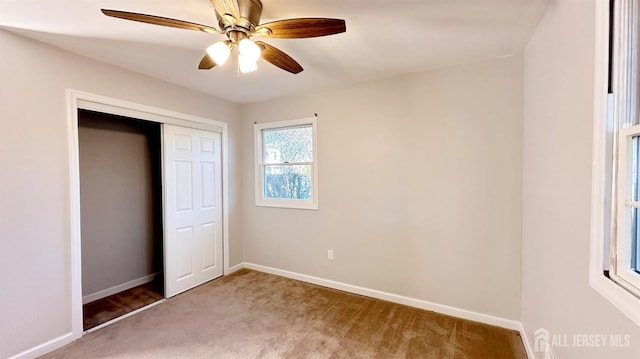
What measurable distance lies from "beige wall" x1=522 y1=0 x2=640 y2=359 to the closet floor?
11.4ft

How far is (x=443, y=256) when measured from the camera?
8.30ft

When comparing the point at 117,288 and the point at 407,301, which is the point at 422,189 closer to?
the point at 407,301

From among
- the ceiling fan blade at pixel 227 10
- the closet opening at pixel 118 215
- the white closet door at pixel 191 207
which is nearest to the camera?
the ceiling fan blade at pixel 227 10

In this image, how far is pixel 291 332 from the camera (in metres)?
2.25

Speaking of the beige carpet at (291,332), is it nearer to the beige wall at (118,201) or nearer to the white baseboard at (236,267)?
the white baseboard at (236,267)

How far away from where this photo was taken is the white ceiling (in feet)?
5.18

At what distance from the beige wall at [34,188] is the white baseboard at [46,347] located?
3 cm

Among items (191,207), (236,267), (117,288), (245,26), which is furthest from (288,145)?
(117,288)

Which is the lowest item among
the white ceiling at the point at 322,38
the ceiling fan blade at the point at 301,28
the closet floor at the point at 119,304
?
the closet floor at the point at 119,304

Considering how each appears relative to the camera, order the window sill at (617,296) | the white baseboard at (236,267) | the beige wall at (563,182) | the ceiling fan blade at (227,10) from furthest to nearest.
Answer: the white baseboard at (236,267)
the ceiling fan blade at (227,10)
the beige wall at (563,182)
the window sill at (617,296)

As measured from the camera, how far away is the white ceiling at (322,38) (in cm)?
158

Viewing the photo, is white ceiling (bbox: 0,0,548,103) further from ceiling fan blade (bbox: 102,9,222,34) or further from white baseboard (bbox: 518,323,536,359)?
white baseboard (bbox: 518,323,536,359)

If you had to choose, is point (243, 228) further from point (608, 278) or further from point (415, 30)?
point (608, 278)

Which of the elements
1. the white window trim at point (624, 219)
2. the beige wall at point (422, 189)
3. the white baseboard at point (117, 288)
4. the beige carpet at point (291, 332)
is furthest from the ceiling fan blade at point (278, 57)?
the white baseboard at point (117, 288)
